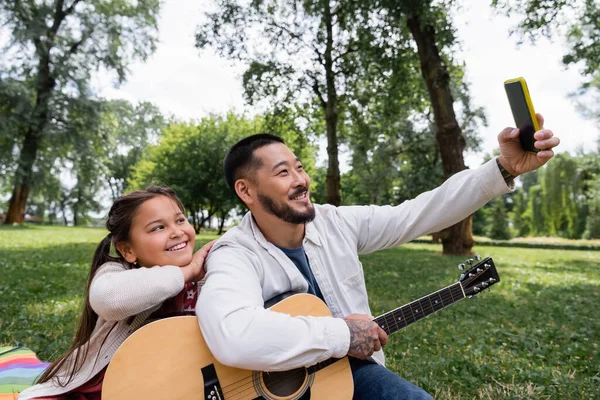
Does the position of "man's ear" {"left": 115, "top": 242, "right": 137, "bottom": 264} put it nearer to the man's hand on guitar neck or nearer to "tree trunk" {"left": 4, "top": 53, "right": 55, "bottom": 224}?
the man's hand on guitar neck

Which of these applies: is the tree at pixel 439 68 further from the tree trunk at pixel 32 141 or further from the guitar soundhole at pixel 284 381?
the tree trunk at pixel 32 141

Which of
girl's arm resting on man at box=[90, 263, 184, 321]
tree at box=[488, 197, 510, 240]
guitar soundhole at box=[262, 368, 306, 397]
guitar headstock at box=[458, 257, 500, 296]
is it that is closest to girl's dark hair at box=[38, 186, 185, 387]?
girl's arm resting on man at box=[90, 263, 184, 321]

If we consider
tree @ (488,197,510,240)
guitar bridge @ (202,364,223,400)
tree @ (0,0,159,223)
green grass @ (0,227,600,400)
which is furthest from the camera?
tree @ (488,197,510,240)

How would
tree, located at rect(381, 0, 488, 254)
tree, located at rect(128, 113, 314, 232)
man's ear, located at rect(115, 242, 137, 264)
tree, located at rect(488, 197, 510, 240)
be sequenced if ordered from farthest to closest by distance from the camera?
tree, located at rect(488, 197, 510, 240) → tree, located at rect(128, 113, 314, 232) → tree, located at rect(381, 0, 488, 254) → man's ear, located at rect(115, 242, 137, 264)

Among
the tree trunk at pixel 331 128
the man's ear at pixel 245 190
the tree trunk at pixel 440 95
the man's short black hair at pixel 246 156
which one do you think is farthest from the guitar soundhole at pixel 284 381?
the tree trunk at pixel 331 128

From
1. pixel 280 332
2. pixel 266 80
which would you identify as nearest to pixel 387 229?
pixel 280 332

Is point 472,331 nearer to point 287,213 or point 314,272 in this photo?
point 314,272

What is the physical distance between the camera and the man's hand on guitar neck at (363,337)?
209 cm

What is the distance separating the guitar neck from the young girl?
1019 mm

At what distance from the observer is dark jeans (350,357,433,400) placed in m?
1.98

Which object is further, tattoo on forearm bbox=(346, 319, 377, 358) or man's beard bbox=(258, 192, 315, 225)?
man's beard bbox=(258, 192, 315, 225)

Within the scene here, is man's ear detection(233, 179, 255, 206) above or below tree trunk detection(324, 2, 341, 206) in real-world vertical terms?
below

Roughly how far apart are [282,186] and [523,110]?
1.23 meters

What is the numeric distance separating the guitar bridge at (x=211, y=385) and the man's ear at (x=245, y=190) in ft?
3.10
